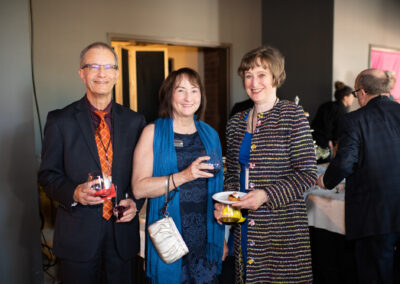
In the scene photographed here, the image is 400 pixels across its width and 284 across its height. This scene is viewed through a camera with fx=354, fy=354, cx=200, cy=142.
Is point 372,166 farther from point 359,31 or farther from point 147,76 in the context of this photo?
point 359,31

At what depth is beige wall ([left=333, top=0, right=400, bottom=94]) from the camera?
522 centimetres

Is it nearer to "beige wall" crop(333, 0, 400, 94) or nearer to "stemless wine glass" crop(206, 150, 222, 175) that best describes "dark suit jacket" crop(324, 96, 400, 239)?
"stemless wine glass" crop(206, 150, 222, 175)

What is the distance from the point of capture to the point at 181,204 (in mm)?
1678

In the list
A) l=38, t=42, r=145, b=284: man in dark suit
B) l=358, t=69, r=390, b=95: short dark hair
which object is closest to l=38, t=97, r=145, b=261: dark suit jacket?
l=38, t=42, r=145, b=284: man in dark suit

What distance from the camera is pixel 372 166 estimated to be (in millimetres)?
Answer: 2180

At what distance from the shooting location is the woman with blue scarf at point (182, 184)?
1.63 m

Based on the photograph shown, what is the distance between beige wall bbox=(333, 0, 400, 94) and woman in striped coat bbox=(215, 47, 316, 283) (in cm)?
398

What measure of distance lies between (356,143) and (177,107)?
122cm

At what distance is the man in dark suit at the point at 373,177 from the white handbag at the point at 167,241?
1204 mm

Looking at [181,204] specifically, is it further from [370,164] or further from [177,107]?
[370,164]

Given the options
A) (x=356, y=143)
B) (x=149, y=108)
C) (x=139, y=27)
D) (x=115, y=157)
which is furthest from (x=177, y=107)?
(x=149, y=108)

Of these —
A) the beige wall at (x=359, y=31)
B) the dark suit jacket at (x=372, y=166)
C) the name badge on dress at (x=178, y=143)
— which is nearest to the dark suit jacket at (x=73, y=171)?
the name badge on dress at (x=178, y=143)

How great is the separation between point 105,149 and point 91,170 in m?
0.12

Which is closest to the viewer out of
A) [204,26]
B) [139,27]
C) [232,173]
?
[232,173]
